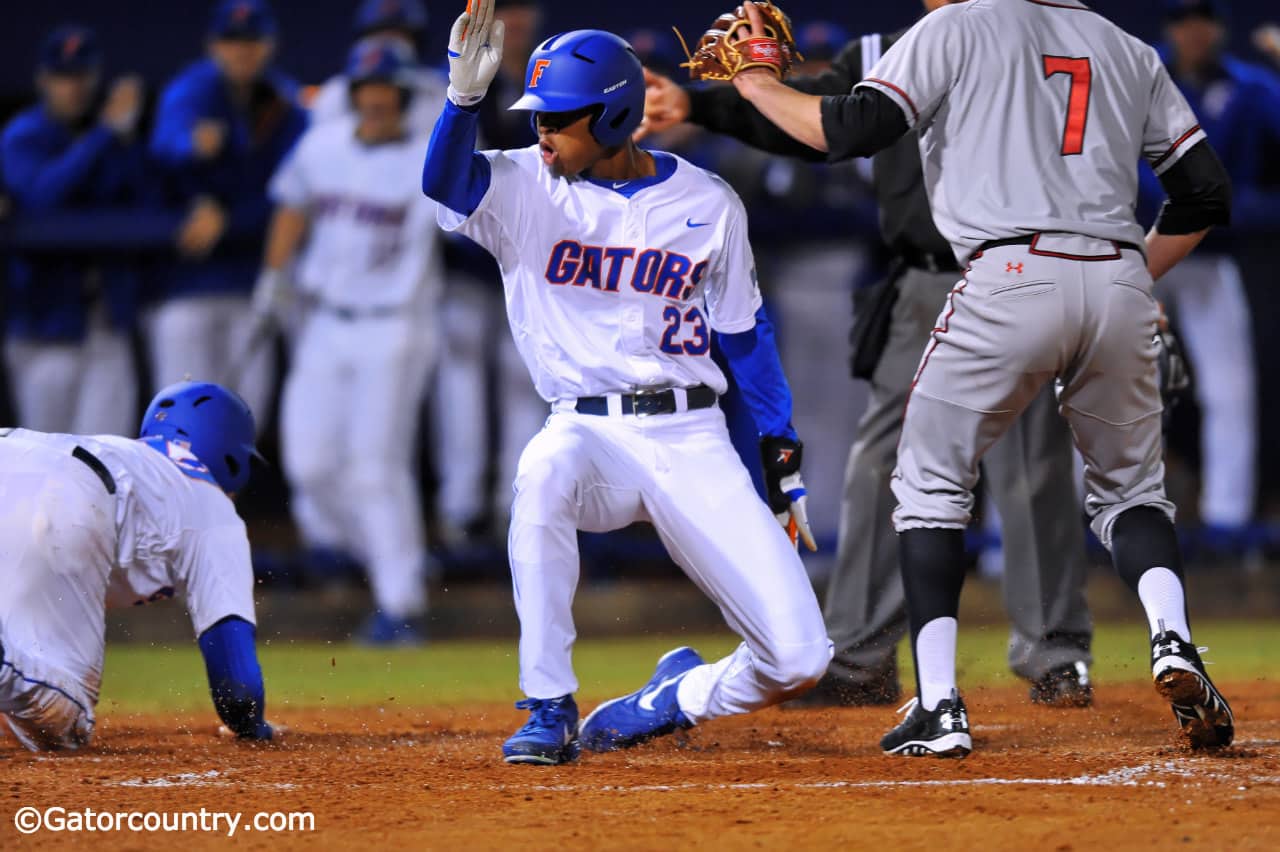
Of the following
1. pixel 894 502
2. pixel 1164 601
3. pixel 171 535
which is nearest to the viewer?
pixel 1164 601

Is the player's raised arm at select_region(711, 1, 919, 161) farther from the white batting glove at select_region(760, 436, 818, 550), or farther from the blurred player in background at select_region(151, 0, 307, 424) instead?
the blurred player in background at select_region(151, 0, 307, 424)

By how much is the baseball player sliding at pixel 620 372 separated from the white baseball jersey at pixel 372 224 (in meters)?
3.87

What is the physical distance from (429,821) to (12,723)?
1.55 metres

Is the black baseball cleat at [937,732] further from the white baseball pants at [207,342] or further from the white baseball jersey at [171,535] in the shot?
the white baseball pants at [207,342]

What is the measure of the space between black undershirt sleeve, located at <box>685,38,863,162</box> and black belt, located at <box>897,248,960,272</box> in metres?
0.47

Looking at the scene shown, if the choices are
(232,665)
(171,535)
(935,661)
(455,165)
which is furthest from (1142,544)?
(171,535)

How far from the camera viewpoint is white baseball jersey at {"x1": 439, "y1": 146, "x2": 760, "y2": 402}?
4.05 m

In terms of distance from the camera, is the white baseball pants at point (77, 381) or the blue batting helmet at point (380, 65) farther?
the white baseball pants at point (77, 381)

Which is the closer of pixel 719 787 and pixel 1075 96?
pixel 719 787

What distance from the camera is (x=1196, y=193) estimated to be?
406 cm

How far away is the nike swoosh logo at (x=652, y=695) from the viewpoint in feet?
13.7

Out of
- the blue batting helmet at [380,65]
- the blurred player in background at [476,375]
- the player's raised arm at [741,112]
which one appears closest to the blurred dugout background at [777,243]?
the blurred player in background at [476,375]

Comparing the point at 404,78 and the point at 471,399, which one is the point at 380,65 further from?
the point at 471,399

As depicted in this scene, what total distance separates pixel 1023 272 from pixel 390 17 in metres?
5.58
